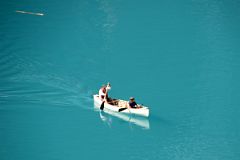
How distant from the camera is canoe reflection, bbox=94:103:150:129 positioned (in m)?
36.6

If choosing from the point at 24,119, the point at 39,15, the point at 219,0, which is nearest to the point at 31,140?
the point at 24,119

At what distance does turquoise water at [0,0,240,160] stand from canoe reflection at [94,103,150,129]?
169 millimetres

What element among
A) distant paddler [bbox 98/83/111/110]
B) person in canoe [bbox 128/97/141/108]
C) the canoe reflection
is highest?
distant paddler [bbox 98/83/111/110]

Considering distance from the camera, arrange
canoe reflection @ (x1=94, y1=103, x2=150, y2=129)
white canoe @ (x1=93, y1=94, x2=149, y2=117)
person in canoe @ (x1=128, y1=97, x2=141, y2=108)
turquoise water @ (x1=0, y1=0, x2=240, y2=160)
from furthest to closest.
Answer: person in canoe @ (x1=128, y1=97, x2=141, y2=108)
canoe reflection @ (x1=94, y1=103, x2=150, y2=129)
white canoe @ (x1=93, y1=94, x2=149, y2=117)
turquoise water @ (x1=0, y1=0, x2=240, y2=160)

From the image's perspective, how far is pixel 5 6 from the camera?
55.5m

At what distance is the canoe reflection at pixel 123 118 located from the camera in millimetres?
36619

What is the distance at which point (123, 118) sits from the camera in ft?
124

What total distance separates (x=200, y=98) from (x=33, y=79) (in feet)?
49.2

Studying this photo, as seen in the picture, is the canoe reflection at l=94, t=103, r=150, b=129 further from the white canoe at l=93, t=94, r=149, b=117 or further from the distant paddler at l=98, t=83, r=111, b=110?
the distant paddler at l=98, t=83, r=111, b=110

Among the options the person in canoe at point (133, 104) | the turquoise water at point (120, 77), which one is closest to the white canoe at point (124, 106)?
the person in canoe at point (133, 104)

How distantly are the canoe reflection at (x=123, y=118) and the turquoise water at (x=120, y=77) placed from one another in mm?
169

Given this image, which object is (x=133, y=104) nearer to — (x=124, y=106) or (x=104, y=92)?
(x=124, y=106)

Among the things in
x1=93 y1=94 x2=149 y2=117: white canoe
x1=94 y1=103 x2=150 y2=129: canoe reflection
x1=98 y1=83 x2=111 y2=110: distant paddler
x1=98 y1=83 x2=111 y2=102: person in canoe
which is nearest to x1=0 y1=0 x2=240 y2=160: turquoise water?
x1=94 y1=103 x2=150 y2=129: canoe reflection

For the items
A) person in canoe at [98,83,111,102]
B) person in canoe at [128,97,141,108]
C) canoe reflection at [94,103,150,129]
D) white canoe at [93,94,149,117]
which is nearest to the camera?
white canoe at [93,94,149,117]
